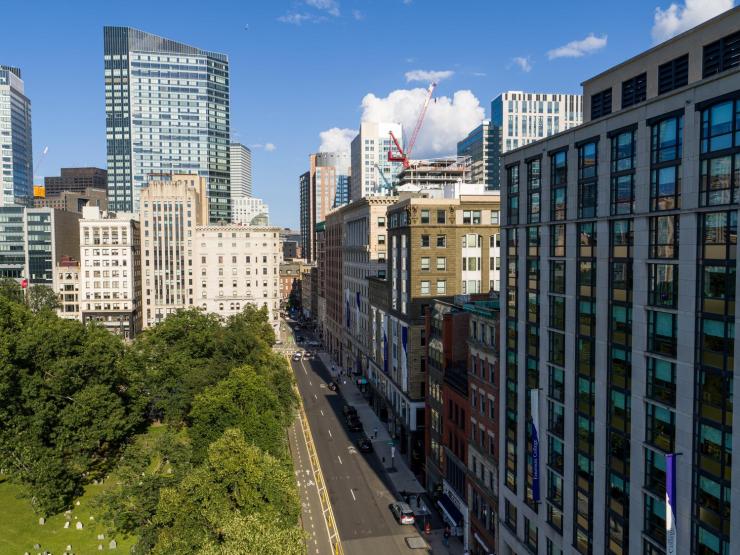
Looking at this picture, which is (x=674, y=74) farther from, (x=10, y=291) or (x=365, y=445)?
(x=10, y=291)

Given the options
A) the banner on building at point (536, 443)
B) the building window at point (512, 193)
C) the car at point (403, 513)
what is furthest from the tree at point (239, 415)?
the building window at point (512, 193)

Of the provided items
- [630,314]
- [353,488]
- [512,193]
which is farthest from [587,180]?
[353,488]

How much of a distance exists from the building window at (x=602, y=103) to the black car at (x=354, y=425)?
231 ft

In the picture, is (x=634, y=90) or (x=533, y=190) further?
(x=533, y=190)

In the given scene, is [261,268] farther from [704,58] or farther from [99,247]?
[704,58]

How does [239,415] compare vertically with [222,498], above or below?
above

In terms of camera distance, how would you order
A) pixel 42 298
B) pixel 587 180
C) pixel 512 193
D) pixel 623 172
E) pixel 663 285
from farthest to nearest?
pixel 42 298
pixel 512 193
pixel 587 180
pixel 623 172
pixel 663 285

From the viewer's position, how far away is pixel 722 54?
1537 inches

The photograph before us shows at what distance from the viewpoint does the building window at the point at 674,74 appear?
139ft

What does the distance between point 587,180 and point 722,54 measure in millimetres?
11385

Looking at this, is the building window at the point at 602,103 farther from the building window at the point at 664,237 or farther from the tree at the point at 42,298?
the tree at the point at 42,298

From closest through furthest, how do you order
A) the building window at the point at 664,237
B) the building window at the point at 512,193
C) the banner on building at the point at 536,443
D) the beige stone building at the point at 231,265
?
the building window at the point at 664,237 → the banner on building at the point at 536,443 → the building window at the point at 512,193 → the beige stone building at the point at 231,265

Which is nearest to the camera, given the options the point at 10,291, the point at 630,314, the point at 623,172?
the point at 630,314

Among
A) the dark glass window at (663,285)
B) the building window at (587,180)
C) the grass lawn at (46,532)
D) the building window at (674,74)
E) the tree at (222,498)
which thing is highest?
the building window at (674,74)
